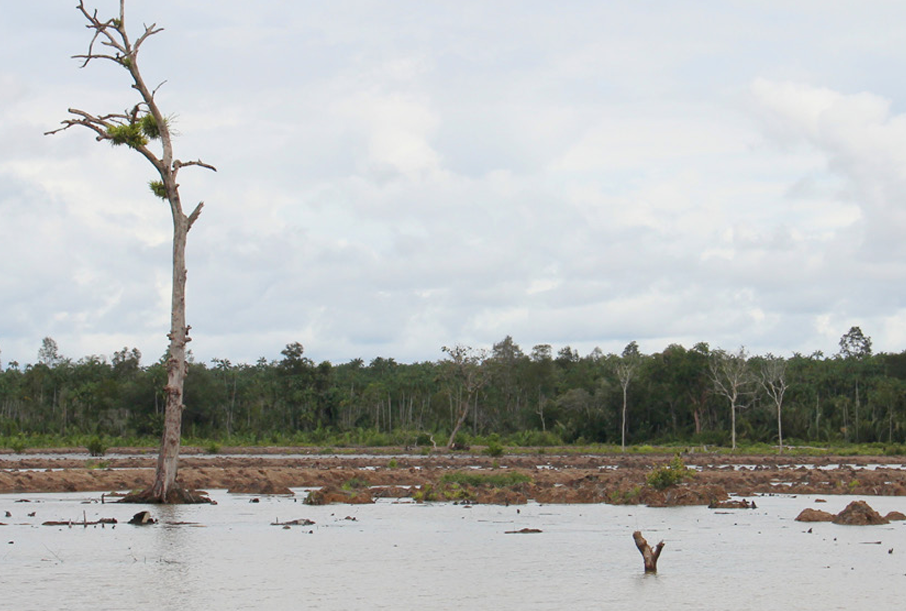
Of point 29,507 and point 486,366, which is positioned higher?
point 486,366

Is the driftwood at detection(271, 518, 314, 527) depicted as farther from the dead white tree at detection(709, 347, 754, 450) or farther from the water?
the dead white tree at detection(709, 347, 754, 450)

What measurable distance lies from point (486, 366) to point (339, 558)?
58534mm

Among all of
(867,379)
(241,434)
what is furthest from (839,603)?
(867,379)

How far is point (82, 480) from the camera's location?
35.3 m

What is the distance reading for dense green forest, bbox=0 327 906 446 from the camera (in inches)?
3711

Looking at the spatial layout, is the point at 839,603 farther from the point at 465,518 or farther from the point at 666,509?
the point at 666,509

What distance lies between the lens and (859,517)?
24766mm

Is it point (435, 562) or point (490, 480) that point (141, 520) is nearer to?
point (435, 562)

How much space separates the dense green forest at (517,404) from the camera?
309 feet

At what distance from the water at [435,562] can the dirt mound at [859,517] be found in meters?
0.42

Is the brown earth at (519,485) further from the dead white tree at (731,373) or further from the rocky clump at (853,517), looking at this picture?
the dead white tree at (731,373)

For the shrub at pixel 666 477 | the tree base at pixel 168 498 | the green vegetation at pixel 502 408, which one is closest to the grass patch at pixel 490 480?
the shrub at pixel 666 477

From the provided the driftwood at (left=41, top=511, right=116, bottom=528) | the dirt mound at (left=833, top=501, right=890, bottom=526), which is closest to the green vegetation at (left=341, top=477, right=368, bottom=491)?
the driftwood at (left=41, top=511, right=116, bottom=528)

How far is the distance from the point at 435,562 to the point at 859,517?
11.8m
